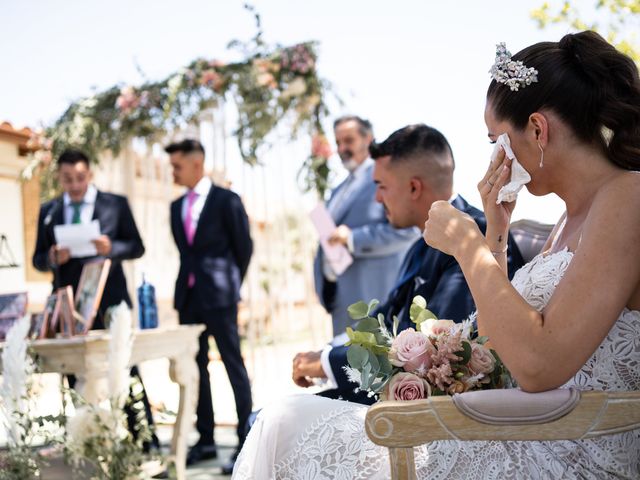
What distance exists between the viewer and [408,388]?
5.77 feet

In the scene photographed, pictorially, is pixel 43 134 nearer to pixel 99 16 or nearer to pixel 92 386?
pixel 99 16

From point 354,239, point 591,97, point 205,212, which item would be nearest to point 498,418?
point 591,97

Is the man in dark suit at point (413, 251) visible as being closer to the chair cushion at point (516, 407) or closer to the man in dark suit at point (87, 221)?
the chair cushion at point (516, 407)

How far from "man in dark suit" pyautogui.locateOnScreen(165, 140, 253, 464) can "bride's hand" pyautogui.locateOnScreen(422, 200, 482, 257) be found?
147 inches

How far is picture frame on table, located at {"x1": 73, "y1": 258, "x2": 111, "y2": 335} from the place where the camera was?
4.19m

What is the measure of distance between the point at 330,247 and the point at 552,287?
336 centimetres

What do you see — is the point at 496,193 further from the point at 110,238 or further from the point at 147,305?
the point at 110,238

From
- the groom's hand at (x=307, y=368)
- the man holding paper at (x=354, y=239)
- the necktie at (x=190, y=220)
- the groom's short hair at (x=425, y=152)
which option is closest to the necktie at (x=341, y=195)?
the man holding paper at (x=354, y=239)

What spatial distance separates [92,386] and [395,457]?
8.38 feet

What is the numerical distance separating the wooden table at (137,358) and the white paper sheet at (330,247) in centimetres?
99

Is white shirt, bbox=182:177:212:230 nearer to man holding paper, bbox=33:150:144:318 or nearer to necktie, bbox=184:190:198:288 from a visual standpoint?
necktie, bbox=184:190:198:288

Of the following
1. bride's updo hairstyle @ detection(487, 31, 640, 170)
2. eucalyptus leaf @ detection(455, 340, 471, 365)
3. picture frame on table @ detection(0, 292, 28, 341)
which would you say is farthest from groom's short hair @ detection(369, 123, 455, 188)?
picture frame on table @ detection(0, 292, 28, 341)

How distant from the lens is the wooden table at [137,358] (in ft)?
12.5

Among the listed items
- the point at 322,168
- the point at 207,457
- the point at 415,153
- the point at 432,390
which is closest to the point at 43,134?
the point at 322,168
